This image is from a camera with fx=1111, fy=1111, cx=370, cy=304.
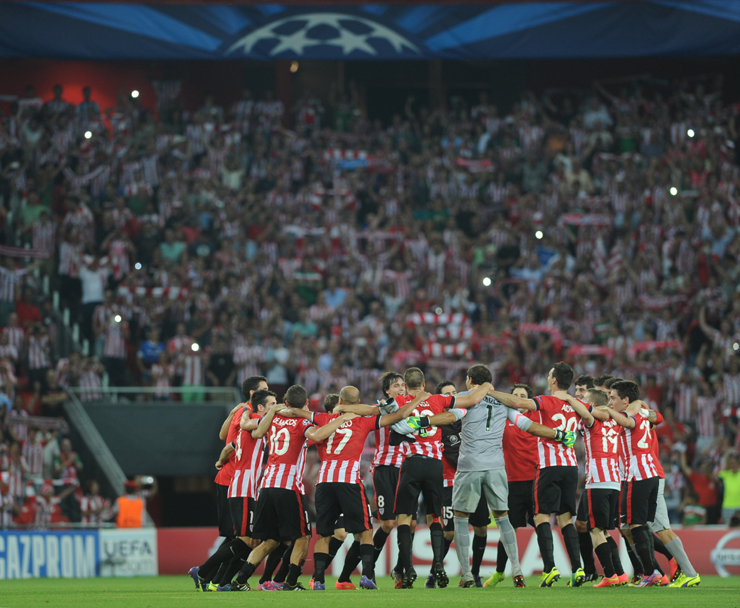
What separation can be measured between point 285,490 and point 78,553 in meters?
7.85

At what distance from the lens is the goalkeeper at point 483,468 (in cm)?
1200

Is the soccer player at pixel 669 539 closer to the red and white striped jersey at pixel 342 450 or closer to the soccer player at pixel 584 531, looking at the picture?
the soccer player at pixel 584 531

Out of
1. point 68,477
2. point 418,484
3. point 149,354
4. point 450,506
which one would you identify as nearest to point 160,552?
point 68,477

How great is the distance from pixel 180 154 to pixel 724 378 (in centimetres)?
1374

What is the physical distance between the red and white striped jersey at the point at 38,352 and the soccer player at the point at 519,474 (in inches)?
471

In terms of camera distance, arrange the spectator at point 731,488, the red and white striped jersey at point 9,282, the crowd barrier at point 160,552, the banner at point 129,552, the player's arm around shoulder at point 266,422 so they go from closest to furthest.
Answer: the player's arm around shoulder at point 266,422
the crowd barrier at point 160,552
the banner at point 129,552
the spectator at point 731,488
the red and white striped jersey at point 9,282

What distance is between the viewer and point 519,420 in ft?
38.8

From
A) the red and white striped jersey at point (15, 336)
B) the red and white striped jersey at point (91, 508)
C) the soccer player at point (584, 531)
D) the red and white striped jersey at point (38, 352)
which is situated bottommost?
the red and white striped jersey at point (91, 508)

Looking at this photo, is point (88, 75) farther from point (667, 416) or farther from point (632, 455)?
point (632, 455)

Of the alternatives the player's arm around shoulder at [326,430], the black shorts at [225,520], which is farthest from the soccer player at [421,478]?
the black shorts at [225,520]

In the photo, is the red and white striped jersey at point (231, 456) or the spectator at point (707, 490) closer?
the red and white striped jersey at point (231, 456)

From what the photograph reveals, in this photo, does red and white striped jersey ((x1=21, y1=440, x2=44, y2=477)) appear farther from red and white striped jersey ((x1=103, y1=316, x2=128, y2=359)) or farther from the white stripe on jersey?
the white stripe on jersey

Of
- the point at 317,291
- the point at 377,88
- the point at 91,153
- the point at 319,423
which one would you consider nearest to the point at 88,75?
the point at 91,153

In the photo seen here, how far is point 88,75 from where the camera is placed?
30.4 metres
